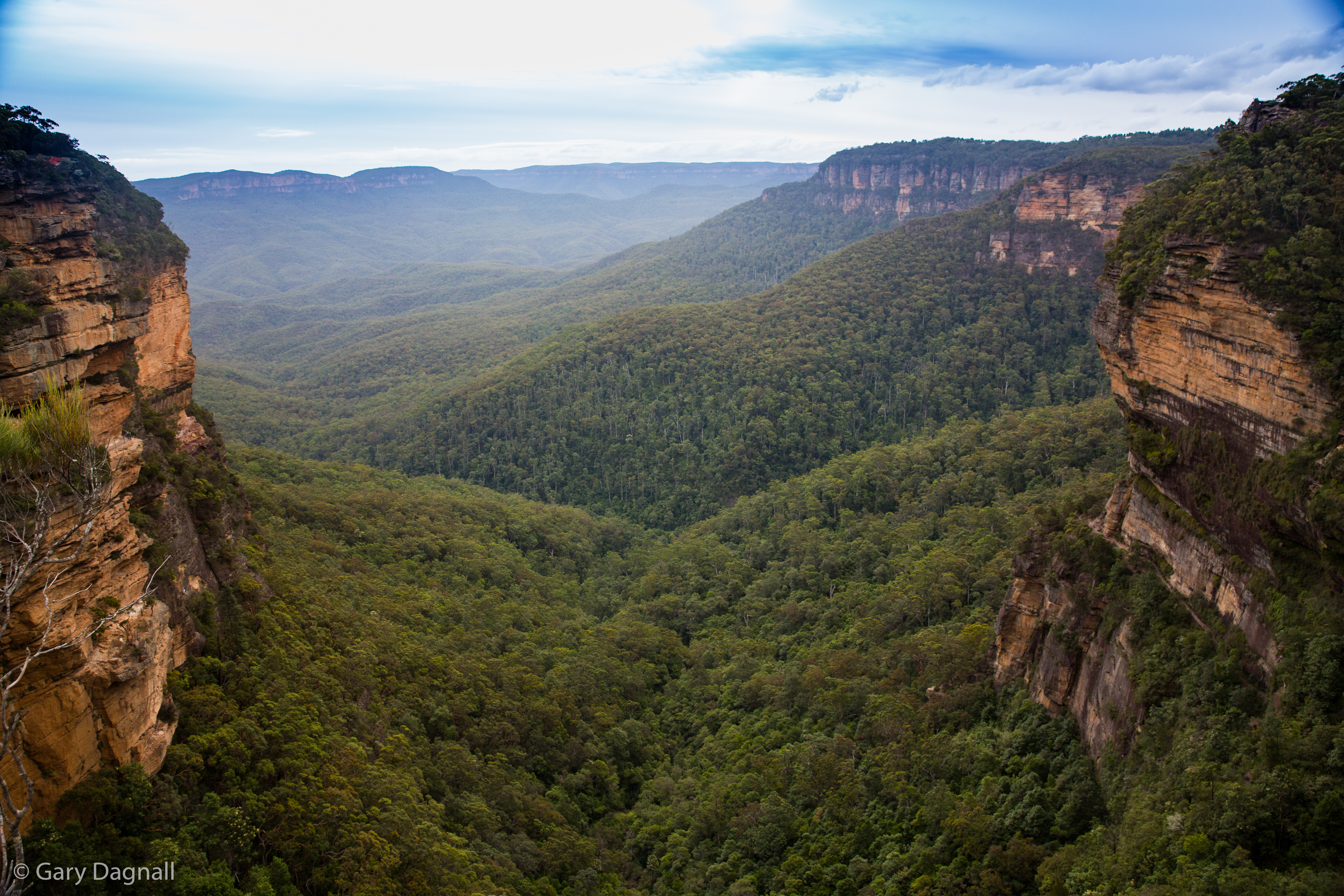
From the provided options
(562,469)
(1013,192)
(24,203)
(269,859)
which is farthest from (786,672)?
(1013,192)

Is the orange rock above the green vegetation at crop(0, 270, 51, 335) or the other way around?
the other way around

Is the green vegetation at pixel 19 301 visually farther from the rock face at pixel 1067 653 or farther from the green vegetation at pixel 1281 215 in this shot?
the rock face at pixel 1067 653

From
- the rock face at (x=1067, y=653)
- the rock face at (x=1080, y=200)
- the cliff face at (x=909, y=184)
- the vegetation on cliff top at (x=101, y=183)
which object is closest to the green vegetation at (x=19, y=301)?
the vegetation on cliff top at (x=101, y=183)

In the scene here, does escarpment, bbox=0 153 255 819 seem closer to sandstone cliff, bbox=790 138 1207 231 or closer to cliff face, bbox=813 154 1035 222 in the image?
sandstone cliff, bbox=790 138 1207 231

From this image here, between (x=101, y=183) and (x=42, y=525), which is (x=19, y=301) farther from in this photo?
(x=101, y=183)

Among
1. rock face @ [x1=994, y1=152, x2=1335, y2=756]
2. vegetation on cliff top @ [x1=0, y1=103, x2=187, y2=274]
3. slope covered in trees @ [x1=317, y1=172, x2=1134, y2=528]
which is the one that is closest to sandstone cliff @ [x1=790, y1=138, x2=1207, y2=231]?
slope covered in trees @ [x1=317, y1=172, x2=1134, y2=528]

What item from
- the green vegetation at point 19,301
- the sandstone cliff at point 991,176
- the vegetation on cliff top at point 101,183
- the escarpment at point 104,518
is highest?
the sandstone cliff at point 991,176
